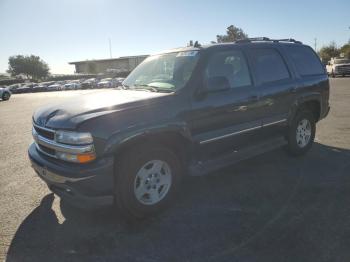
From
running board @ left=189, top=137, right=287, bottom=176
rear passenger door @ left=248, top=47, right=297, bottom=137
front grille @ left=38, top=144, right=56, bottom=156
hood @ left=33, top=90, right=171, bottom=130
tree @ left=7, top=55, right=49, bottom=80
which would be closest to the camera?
hood @ left=33, top=90, right=171, bottom=130

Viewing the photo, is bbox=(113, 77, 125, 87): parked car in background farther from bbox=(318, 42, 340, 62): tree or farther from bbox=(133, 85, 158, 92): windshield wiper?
bbox=(318, 42, 340, 62): tree

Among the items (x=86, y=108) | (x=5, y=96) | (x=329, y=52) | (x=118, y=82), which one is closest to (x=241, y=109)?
(x=86, y=108)

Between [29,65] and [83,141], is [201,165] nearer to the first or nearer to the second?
[83,141]

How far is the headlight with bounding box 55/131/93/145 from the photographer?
10.7 feet

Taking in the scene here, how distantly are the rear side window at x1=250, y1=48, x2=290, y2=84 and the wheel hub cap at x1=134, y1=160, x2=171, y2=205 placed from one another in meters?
2.14

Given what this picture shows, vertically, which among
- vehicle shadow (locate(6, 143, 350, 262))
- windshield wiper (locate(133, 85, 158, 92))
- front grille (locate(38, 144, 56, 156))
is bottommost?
vehicle shadow (locate(6, 143, 350, 262))

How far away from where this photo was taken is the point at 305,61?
6.10 meters

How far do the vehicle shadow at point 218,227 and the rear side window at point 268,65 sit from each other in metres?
1.57

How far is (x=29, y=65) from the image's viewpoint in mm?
100000

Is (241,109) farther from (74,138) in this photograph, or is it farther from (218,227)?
(74,138)

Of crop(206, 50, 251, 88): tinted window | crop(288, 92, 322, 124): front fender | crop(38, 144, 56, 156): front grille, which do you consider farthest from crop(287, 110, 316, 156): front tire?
crop(38, 144, 56, 156): front grille

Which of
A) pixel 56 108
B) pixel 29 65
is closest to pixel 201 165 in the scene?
pixel 56 108

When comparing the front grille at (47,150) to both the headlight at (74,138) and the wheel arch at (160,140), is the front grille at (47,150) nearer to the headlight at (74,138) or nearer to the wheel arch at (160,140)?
the headlight at (74,138)

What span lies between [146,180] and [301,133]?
11.7 ft
